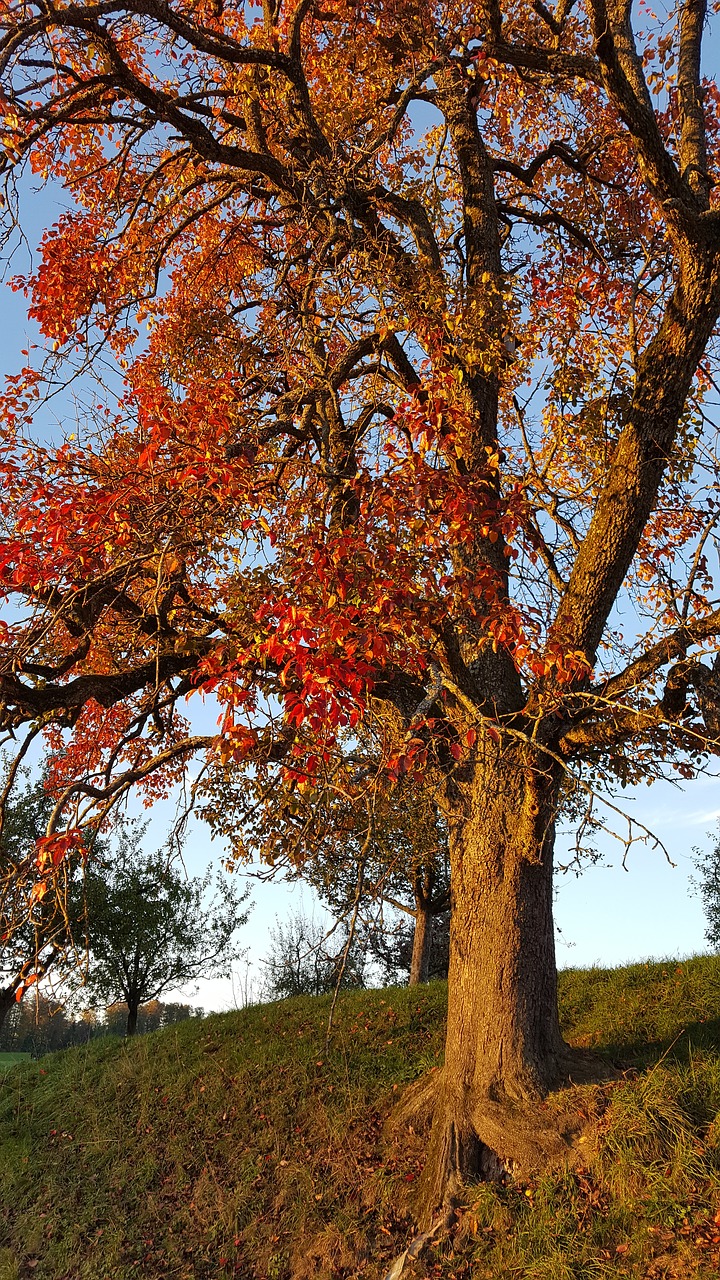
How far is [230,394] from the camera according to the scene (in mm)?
8594

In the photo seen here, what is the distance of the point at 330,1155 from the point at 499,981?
117 inches

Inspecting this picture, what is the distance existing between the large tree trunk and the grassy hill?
409 millimetres

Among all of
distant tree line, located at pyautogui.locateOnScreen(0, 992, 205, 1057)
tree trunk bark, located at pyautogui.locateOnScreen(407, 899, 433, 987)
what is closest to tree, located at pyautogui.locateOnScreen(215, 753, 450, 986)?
tree trunk bark, located at pyautogui.locateOnScreen(407, 899, 433, 987)

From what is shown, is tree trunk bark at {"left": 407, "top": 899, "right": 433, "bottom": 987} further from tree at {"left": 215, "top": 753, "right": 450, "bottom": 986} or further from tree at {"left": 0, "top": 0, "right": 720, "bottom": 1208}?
tree at {"left": 0, "top": 0, "right": 720, "bottom": 1208}

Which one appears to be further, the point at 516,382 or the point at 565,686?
the point at 516,382

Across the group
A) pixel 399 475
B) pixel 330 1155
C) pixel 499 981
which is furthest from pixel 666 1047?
pixel 399 475

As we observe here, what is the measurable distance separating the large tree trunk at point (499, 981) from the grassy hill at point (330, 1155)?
409 mm

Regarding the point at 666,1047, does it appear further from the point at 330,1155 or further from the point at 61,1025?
the point at 61,1025

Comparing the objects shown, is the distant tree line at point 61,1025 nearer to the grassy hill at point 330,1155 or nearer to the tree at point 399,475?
the grassy hill at point 330,1155

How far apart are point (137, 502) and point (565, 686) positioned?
451cm

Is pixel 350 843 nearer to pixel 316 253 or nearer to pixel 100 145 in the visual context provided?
pixel 316 253

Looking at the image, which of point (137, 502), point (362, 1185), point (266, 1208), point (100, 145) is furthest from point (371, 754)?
point (100, 145)

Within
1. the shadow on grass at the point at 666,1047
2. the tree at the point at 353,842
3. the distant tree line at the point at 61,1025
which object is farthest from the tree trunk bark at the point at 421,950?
the distant tree line at the point at 61,1025

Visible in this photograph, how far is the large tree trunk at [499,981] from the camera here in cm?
743
